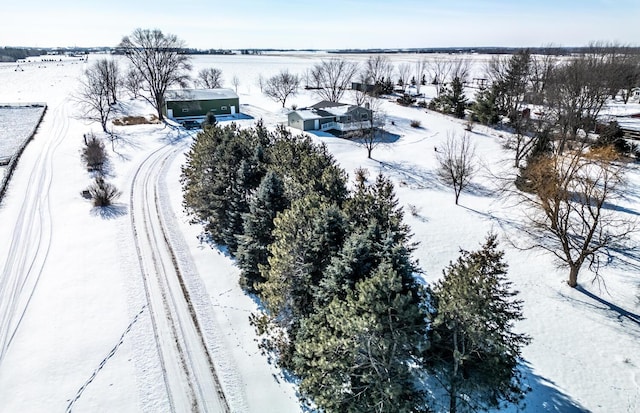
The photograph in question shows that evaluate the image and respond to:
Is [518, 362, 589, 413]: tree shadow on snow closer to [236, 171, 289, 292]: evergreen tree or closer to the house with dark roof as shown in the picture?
[236, 171, 289, 292]: evergreen tree

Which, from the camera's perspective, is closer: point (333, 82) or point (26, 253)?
point (26, 253)

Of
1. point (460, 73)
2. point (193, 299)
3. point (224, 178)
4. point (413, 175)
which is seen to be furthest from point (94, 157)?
point (460, 73)

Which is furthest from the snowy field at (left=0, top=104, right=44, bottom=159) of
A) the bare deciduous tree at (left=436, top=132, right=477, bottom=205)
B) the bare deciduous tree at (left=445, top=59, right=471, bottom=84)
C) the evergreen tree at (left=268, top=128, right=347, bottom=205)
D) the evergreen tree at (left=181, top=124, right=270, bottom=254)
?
the bare deciduous tree at (left=445, top=59, right=471, bottom=84)

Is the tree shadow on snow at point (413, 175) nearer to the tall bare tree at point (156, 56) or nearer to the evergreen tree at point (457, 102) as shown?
the evergreen tree at point (457, 102)

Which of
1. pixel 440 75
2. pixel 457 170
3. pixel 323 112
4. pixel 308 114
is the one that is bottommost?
pixel 457 170

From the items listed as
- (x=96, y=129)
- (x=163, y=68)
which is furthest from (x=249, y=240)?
(x=163, y=68)

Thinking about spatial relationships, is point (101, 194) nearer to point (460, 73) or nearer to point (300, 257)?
point (300, 257)

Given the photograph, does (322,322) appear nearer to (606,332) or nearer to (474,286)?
(474,286)

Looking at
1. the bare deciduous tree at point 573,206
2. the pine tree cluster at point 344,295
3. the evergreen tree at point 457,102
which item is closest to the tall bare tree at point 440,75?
the evergreen tree at point 457,102
